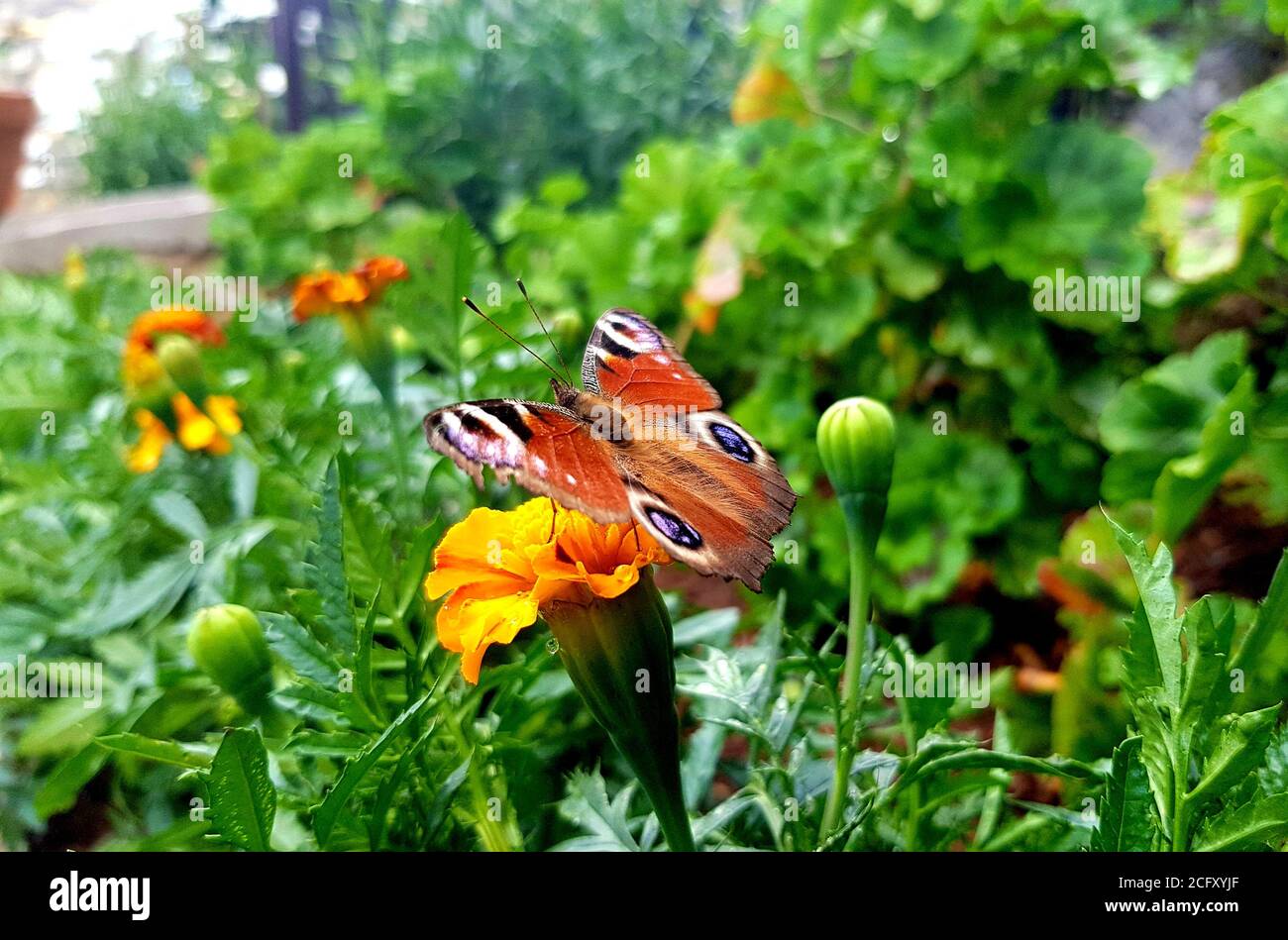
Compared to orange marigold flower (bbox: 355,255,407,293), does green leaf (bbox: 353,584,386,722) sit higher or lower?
lower

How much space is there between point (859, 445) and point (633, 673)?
147 mm

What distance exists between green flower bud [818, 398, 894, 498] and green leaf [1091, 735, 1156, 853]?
0.46 feet

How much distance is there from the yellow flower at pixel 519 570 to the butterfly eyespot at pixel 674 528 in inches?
1.3

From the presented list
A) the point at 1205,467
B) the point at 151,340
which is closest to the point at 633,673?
the point at 1205,467

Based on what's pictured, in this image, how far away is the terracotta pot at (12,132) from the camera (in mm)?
2516

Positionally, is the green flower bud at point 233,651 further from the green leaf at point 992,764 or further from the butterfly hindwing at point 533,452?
the green leaf at point 992,764

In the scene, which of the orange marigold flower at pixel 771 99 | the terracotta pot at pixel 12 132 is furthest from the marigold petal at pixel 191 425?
the terracotta pot at pixel 12 132

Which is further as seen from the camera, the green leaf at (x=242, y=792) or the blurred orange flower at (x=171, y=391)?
the blurred orange flower at (x=171, y=391)

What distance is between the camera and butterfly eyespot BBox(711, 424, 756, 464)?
0.38 meters

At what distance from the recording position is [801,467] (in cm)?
104

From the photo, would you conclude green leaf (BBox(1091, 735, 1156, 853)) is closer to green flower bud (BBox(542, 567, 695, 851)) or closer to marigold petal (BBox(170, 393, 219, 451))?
green flower bud (BBox(542, 567, 695, 851))

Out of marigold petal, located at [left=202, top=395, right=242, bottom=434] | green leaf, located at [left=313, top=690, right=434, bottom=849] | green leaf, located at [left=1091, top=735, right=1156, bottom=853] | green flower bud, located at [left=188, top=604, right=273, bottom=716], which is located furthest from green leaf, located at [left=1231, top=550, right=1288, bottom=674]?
marigold petal, located at [left=202, top=395, right=242, bottom=434]
